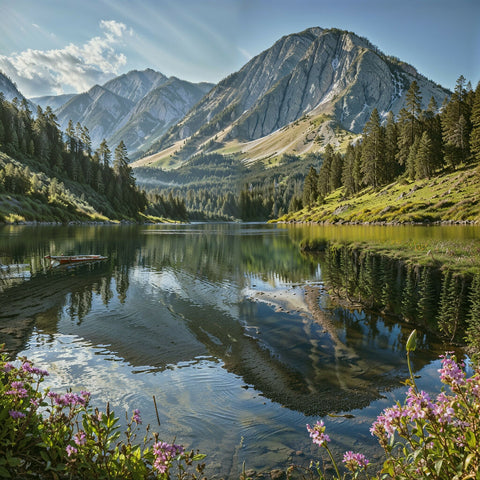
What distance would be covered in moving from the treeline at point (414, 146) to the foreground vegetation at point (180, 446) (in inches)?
4041

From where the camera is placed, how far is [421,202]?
83.5 m

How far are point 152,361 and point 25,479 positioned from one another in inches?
371

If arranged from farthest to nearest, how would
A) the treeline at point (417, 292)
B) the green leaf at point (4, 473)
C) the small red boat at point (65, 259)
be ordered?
the small red boat at point (65, 259) < the treeline at point (417, 292) < the green leaf at point (4, 473)

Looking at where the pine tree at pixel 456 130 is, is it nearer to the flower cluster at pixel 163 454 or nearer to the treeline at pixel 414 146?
the treeline at pixel 414 146

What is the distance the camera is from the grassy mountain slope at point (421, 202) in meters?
72.6

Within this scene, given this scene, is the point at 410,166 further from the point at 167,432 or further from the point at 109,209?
the point at 109,209

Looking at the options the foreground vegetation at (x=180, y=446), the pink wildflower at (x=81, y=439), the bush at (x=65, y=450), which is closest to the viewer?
the foreground vegetation at (x=180, y=446)

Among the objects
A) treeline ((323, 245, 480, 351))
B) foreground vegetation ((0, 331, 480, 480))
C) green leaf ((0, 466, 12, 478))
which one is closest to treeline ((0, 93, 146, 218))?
treeline ((323, 245, 480, 351))

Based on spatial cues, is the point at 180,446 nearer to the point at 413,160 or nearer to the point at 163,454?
the point at 163,454

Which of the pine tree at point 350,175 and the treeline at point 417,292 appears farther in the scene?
the pine tree at point 350,175

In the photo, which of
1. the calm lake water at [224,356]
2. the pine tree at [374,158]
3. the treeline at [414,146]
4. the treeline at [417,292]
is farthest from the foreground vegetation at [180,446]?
the pine tree at [374,158]

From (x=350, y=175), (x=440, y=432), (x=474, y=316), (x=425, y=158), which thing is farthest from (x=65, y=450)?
(x=350, y=175)

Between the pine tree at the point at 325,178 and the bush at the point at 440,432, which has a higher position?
the pine tree at the point at 325,178

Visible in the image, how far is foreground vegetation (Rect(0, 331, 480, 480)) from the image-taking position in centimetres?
378
